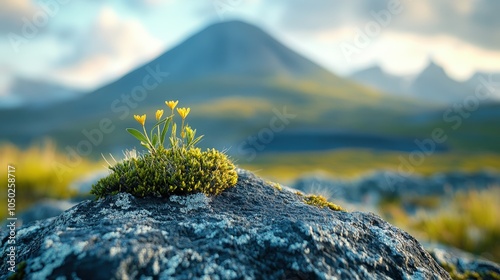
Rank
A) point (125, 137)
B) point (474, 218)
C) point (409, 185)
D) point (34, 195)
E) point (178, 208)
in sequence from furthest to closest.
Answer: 1. point (125, 137)
2. point (409, 185)
3. point (34, 195)
4. point (474, 218)
5. point (178, 208)

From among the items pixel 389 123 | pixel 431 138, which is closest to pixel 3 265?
pixel 431 138

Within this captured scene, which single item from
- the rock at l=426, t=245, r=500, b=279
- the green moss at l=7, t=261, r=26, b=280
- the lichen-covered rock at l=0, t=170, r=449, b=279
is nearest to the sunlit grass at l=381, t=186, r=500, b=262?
the rock at l=426, t=245, r=500, b=279

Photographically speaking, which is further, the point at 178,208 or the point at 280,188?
the point at 280,188

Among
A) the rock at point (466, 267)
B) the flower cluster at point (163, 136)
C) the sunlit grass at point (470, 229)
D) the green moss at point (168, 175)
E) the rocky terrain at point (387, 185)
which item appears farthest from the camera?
the rocky terrain at point (387, 185)

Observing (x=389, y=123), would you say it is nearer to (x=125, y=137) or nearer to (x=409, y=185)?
(x=125, y=137)

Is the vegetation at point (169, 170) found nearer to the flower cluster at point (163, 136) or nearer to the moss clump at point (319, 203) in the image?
the flower cluster at point (163, 136)

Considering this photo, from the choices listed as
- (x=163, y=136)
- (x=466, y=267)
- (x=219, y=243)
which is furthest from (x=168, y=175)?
(x=466, y=267)

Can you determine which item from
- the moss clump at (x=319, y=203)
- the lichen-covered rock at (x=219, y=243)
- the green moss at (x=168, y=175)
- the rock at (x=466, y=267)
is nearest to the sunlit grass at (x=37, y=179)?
the green moss at (x=168, y=175)
